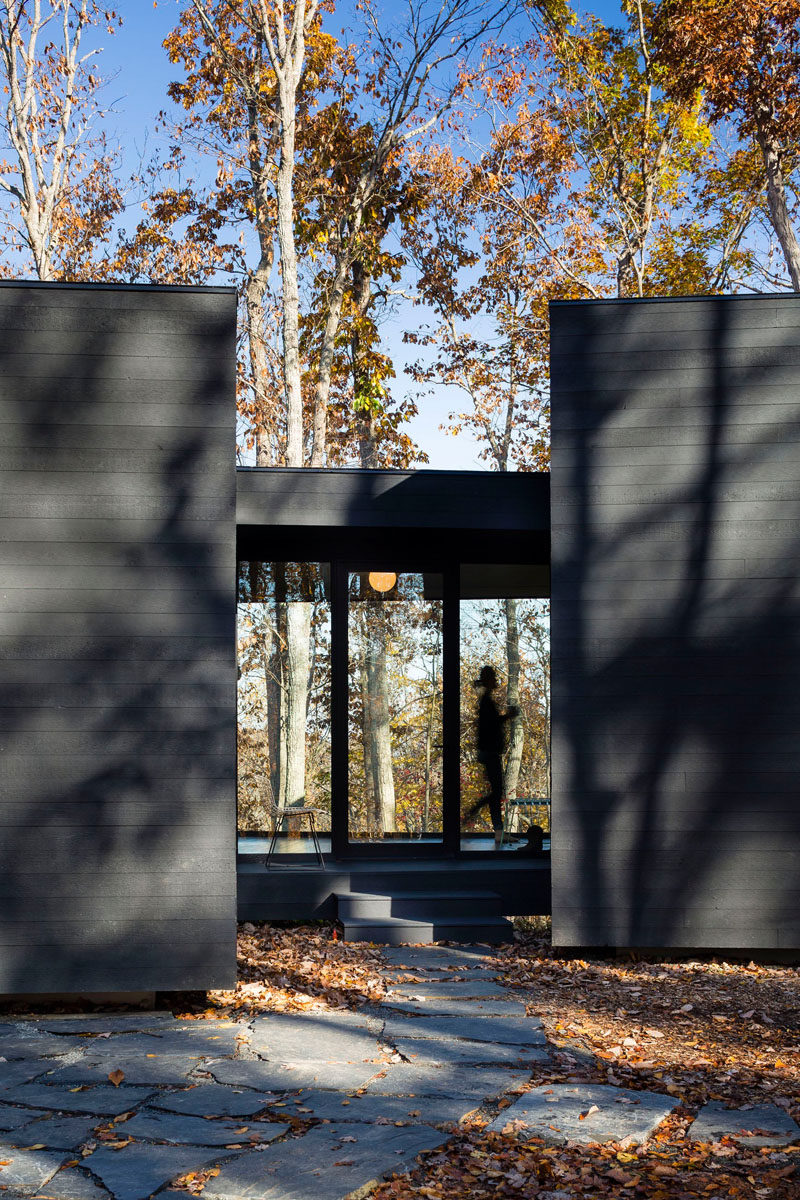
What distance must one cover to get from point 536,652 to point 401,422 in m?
10.6

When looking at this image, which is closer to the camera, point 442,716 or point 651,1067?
point 651,1067

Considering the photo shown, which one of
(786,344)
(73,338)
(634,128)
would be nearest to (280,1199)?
(73,338)

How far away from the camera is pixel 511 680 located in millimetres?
7863

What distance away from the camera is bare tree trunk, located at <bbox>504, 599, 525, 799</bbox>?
781 centimetres

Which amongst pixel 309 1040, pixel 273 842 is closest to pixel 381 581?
pixel 273 842

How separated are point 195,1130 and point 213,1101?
298 millimetres

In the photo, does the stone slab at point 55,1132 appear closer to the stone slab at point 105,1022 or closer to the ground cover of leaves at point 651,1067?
the ground cover of leaves at point 651,1067

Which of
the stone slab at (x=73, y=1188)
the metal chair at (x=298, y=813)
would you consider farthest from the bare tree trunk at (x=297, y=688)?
the stone slab at (x=73, y=1188)

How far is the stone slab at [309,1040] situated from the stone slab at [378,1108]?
486 millimetres

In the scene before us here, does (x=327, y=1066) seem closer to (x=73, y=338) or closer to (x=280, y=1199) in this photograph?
(x=280, y=1199)

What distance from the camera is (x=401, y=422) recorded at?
17938 mm

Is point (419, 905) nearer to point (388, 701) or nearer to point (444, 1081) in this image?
point (388, 701)

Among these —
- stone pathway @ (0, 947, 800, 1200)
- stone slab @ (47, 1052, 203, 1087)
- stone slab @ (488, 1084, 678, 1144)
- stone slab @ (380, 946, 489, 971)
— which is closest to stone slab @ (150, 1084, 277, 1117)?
stone pathway @ (0, 947, 800, 1200)

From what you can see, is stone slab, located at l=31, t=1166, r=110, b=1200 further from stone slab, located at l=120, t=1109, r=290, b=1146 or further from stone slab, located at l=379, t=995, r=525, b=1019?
stone slab, located at l=379, t=995, r=525, b=1019
